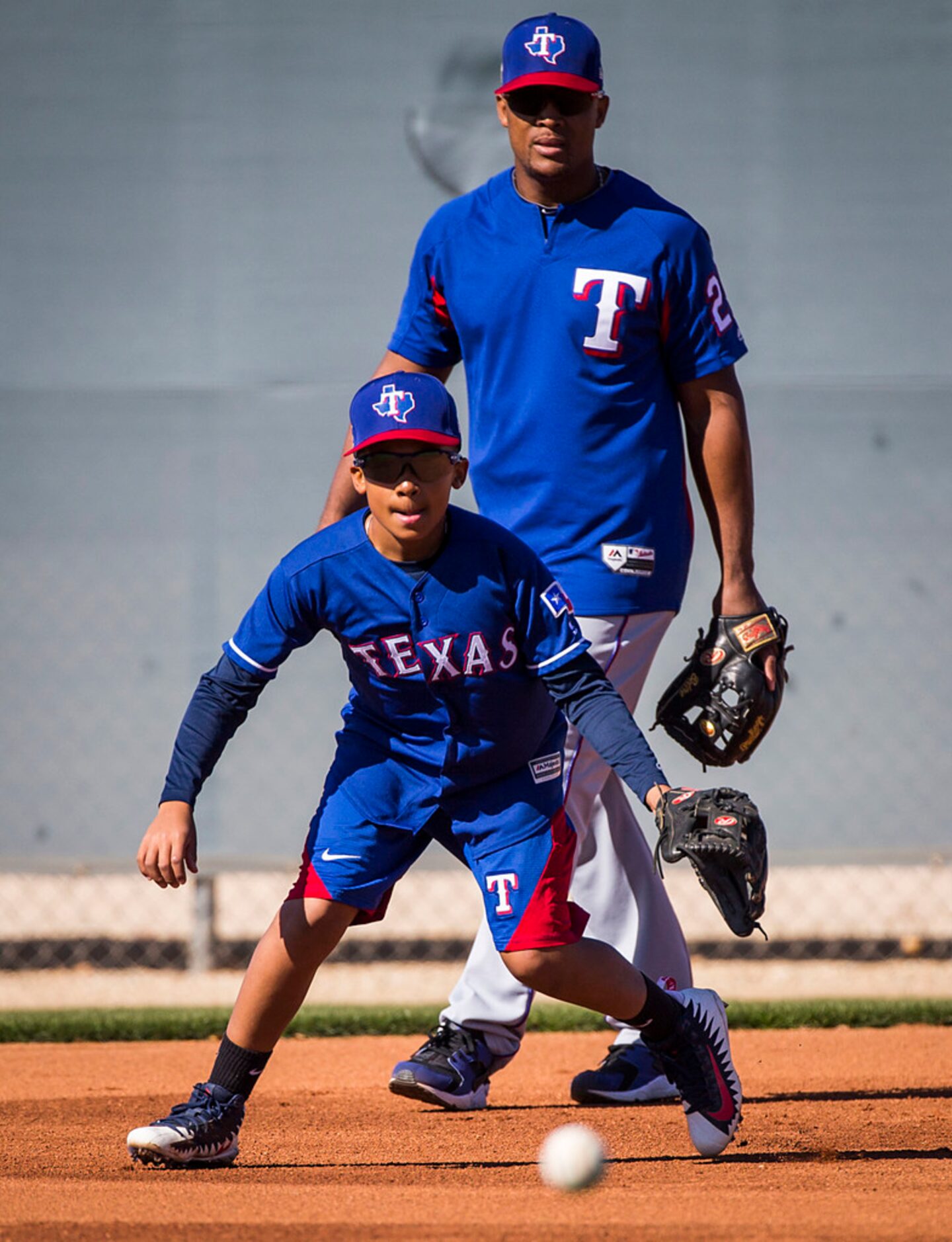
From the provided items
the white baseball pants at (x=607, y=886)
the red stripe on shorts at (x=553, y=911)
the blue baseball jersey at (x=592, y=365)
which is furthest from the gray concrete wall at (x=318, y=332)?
the red stripe on shorts at (x=553, y=911)

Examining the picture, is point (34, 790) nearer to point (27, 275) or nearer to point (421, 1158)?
point (27, 275)

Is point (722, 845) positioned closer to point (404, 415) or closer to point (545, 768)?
point (545, 768)

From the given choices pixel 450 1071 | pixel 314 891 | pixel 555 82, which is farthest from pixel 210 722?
pixel 555 82

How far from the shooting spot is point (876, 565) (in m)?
6.83

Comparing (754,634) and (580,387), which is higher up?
(580,387)

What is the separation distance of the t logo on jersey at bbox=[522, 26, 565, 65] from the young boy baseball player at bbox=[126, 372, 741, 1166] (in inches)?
33.7

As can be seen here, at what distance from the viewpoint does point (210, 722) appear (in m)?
3.17

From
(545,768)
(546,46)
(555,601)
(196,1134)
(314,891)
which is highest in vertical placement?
(546,46)

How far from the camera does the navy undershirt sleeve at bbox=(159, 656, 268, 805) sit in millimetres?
3145

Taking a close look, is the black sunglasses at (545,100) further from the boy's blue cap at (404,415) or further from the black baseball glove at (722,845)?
the black baseball glove at (722,845)

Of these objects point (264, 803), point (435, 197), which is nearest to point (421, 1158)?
point (264, 803)

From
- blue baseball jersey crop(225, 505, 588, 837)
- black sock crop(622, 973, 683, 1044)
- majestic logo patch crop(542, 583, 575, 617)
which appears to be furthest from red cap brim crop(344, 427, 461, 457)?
black sock crop(622, 973, 683, 1044)

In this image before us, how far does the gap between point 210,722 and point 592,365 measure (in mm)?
1165

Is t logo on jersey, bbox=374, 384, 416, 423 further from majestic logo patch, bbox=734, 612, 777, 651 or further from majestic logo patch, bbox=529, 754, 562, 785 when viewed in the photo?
majestic logo patch, bbox=734, 612, 777, 651
